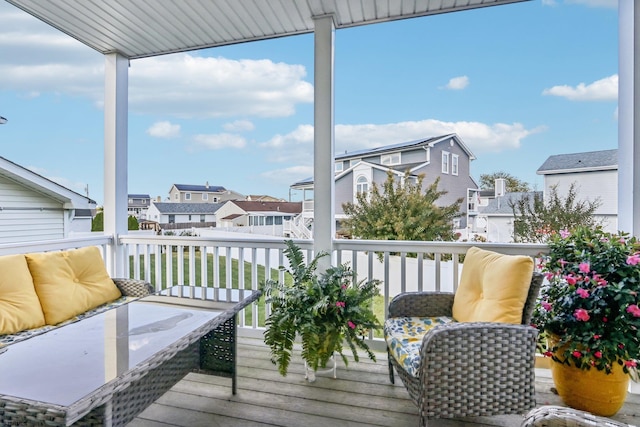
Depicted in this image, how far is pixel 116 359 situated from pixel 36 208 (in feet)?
8.69

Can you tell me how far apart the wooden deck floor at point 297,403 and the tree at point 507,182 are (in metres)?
1.40

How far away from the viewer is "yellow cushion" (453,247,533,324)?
1.82 m

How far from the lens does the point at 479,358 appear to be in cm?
165

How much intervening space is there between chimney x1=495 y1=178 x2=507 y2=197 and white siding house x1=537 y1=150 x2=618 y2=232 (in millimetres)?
263

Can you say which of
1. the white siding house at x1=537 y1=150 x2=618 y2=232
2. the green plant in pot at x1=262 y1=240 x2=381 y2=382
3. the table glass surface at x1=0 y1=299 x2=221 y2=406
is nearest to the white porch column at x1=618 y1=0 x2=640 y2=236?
the white siding house at x1=537 y1=150 x2=618 y2=232

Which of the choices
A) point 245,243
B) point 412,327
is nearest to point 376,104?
point 245,243

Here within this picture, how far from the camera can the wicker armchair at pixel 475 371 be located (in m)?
1.62

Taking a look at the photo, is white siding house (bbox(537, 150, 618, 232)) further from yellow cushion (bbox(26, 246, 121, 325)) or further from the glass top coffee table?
yellow cushion (bbox(26, 246, 121, 325))

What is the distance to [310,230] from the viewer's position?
3125mm

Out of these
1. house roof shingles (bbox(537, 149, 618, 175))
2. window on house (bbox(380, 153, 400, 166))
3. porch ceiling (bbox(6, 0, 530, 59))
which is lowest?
house roof shingles (bbox(537, 149, 618, 175))

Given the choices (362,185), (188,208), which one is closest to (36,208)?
(188,208)

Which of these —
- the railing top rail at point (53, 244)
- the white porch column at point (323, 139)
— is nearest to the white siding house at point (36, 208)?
the railing top rail at point (53, 244)

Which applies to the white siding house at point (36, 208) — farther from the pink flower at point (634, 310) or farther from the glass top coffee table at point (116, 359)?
the pink flower at point (634, 310)

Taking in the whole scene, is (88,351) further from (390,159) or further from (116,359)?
(390,159)
